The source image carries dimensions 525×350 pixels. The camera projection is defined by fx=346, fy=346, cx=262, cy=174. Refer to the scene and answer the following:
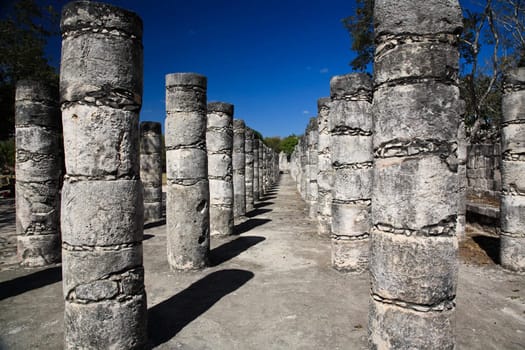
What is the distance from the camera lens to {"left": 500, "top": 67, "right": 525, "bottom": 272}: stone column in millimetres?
6961

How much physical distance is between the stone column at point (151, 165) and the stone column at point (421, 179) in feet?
34.7

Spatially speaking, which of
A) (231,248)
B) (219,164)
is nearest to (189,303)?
(231,248)

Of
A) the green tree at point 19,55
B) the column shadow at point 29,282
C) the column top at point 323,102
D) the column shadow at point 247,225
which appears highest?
the green tree at point 19,55

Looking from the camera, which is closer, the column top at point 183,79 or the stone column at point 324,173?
the column top at point 183,79

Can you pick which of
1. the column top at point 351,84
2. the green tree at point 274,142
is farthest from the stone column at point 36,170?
the green tree at point 274,142

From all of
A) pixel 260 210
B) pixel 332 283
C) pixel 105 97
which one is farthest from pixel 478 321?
pixel 260 210

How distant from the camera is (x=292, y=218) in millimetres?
13930

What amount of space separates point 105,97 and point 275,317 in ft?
12.3

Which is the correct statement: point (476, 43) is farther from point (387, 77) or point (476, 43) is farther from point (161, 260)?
point (161, 260)

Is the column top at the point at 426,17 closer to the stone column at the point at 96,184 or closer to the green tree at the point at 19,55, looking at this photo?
the stone column at the point at 96,184

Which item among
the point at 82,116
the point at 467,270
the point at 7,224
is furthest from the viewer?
the point at 7,224

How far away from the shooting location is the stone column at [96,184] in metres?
3.96

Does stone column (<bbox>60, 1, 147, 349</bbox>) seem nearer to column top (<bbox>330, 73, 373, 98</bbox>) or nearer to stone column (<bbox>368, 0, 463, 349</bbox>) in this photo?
stone column (<bbox>368, 0, 463, 349</bbox>)

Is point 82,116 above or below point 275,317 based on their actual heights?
above
